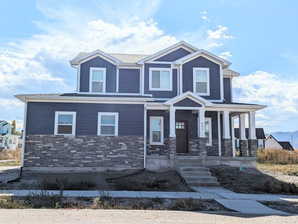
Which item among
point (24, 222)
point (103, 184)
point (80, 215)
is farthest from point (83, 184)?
point (24, 222)

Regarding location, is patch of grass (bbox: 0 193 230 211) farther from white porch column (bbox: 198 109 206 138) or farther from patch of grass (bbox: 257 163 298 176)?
patch of grass (bbox: 257 163 298 176)

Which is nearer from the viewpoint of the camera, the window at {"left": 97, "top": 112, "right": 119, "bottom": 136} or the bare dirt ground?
the bare dirt ground

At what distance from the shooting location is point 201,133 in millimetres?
14891

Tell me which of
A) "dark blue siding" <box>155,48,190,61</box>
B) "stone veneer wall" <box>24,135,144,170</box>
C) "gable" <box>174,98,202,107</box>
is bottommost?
"stone veneer wall" <box>24,135,144,170</box>

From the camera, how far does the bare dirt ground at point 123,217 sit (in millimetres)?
6070

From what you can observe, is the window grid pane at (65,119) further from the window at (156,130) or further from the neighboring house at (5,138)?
the neighboring house at (5,138)

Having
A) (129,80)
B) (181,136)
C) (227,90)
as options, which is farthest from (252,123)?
(129,80)

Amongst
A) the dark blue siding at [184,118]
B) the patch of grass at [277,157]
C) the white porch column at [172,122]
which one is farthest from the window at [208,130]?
the patch of grass at [277,157]

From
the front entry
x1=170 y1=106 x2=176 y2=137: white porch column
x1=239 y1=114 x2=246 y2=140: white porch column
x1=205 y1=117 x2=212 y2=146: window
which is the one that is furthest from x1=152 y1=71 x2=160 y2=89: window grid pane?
x1=239 y1=114 x2=246 y2=140: white porch column

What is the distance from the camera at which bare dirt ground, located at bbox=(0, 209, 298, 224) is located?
6.07 metres

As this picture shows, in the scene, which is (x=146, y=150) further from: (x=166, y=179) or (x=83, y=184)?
(x=83, y=184)

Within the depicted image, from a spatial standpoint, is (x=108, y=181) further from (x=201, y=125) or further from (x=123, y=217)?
(x=201, y=125)

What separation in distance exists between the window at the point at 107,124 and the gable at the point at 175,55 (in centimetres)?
522

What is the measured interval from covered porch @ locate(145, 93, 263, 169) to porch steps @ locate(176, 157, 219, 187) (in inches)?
48.6
